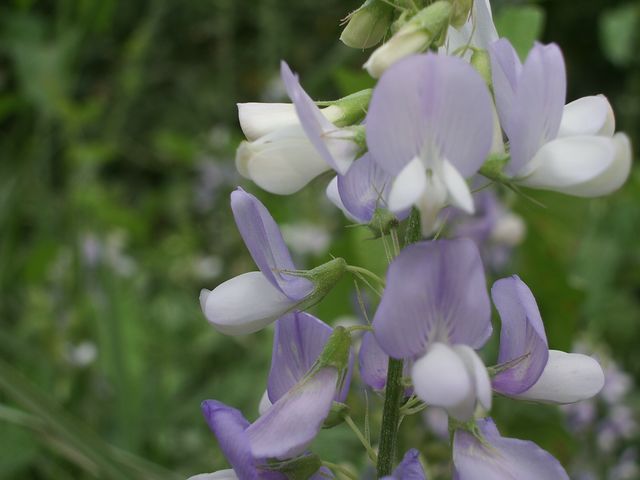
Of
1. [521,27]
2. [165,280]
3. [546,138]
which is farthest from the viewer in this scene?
[165,280]

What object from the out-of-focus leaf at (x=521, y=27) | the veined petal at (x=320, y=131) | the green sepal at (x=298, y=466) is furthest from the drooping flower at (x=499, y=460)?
the out-of-focus leaf at (x=521, y=27)

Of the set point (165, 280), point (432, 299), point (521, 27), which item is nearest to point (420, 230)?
point (432, 299)

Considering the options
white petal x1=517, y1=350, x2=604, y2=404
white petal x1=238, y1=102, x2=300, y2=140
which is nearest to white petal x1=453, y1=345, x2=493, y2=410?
white petal x1=517, y1=350, x2=604, y2=404

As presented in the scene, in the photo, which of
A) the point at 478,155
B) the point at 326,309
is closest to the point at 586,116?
the point at 478,155

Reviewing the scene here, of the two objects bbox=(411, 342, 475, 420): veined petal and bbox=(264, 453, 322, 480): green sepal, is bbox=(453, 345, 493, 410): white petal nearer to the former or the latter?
bbox=(411, 342, 475, 420): veined petal

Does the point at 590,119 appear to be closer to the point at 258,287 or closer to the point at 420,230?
the point at 420,230

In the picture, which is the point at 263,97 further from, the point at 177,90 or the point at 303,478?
the point at 303,478
